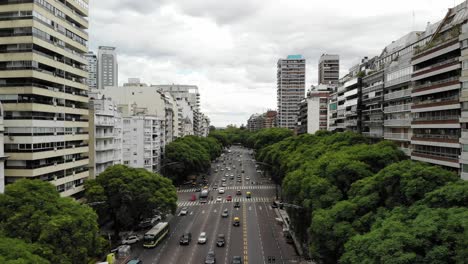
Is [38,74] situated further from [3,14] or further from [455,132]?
[455,132]

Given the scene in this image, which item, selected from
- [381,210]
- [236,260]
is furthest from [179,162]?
[381,210]

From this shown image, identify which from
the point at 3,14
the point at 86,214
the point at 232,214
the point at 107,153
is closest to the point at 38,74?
the point at 3,14

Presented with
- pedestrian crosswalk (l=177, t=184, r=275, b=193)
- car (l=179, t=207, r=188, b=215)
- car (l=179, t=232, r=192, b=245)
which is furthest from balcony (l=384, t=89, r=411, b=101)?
pedestrian crosswalk (l=177, t=184, r=275, b=193)

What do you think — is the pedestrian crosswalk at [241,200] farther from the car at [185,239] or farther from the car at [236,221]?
the car at [185,239]

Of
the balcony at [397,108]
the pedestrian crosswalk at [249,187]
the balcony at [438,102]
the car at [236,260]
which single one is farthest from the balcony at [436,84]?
the pedestrian crosswalk at [249,187]

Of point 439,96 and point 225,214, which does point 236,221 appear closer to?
point 225,214

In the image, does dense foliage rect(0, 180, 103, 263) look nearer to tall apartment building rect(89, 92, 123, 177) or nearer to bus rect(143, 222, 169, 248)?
bus rect(143, 222, 169, 248)
